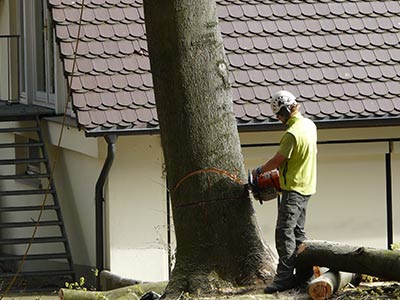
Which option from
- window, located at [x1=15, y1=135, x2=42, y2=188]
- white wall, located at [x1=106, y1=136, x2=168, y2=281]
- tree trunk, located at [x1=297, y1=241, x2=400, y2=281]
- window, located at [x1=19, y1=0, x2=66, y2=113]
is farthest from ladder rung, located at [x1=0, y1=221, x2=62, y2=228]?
tree trunk, located at [x1=297, y1=241, x2=400, y2=281]

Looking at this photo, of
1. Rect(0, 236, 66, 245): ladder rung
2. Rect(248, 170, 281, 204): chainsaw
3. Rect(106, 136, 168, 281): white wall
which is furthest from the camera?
Rect(0, 236, 66, 245): ladder rung

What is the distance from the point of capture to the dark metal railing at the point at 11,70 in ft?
69.3

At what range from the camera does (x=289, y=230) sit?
984cm

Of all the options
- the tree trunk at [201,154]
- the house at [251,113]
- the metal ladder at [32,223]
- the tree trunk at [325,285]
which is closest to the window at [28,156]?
the metal ladder at [32,223]

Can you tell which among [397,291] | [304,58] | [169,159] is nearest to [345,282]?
[397,291]

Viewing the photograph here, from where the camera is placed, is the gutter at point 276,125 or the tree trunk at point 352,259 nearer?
the tree trunk at point 352,259

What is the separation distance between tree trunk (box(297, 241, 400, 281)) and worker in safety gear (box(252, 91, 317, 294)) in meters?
0.29

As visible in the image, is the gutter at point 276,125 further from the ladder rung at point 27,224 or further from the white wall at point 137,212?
the ladder rung at point 27,224

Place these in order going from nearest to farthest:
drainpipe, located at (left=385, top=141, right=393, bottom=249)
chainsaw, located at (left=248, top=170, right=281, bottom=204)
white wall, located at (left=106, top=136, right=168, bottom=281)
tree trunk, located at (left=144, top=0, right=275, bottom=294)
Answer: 1. tree trunk, located at (left=144, top=0, right=275, bottom=294)
2. chainsaw, located at (left=248, top=170, right=281, bottom=204)
3. white wall, located at (left=106, top=136, right=168, bottom=281)
4. drainpipe, located at (left=385, top=141, right=393, bottom=249)

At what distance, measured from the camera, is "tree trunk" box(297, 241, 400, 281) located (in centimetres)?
898

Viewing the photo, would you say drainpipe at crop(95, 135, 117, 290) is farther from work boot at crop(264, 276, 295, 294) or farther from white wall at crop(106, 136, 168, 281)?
work boot at crop(264, 276, 295, 294)

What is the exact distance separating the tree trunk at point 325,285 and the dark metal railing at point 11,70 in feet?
40.5

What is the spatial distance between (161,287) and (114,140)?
4152mm

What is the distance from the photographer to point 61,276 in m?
16.7
